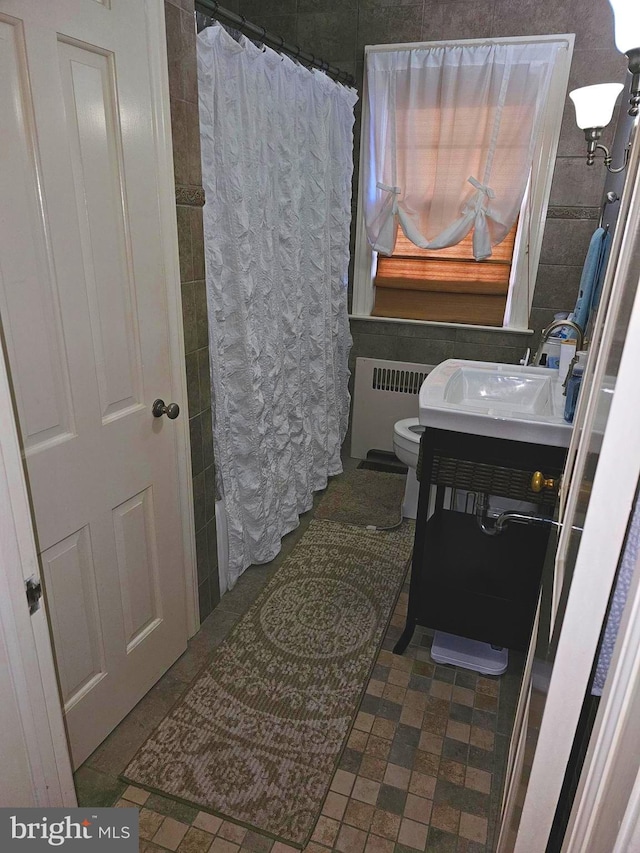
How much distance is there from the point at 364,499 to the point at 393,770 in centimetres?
161

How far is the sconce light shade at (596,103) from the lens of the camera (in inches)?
75.9

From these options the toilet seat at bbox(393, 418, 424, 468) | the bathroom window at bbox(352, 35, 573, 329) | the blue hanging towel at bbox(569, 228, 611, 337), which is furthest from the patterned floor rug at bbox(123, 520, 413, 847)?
the bathroom window at bbox(352, 35, 573, 329)

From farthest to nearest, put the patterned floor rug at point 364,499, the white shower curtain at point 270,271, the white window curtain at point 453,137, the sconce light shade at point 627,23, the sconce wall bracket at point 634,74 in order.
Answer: the patterned floor rug at point 364,499 → the white window curtain at point 453,137 → the white shower curtain at point 270,271 → the sconce wall bracket at point 634,74 → the sconce light shade at point 627,23

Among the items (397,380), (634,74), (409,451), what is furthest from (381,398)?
(634,74)

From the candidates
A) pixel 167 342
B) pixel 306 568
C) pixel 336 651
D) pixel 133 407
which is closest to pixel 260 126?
pixel 167 342

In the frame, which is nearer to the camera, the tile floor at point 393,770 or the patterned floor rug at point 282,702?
the tile floor at point 393,770

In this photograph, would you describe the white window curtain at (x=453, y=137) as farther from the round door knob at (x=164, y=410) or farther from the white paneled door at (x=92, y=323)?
the round door knob at (x=164, y=410)

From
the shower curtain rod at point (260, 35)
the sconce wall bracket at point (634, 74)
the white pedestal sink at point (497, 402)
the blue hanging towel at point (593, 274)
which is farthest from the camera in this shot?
the blue hanging towel at point (593, 274)

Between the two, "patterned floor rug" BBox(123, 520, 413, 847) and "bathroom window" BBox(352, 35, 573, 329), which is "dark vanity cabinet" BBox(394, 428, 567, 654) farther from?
"bathroom window" BBox(352, 35, 573, 329)

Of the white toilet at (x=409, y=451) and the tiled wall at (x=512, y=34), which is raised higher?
the tiled wall at (x=512, y=34)

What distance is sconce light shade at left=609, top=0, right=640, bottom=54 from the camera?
136cm

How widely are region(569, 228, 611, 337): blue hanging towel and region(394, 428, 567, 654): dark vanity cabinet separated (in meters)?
0.83

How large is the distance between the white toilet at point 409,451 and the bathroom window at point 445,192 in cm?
79

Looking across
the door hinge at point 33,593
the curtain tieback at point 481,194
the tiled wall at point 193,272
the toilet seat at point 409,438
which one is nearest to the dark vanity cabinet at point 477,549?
the toilet seat at point 409,438
